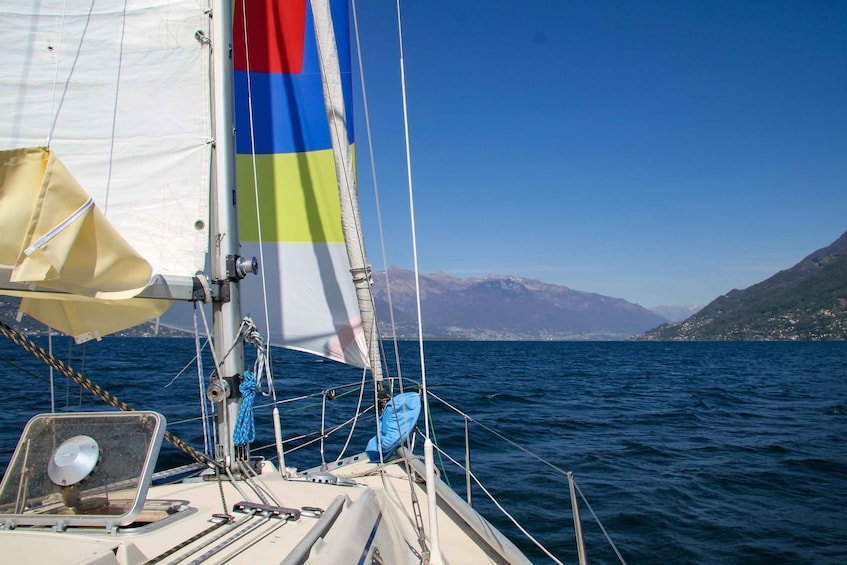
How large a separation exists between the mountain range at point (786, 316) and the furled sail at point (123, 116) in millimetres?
146758

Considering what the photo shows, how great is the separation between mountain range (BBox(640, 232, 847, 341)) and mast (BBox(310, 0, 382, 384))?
145 metres

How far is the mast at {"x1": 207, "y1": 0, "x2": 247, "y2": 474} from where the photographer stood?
3.93 m

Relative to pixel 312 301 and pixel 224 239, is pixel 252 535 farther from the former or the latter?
pixel 312 301

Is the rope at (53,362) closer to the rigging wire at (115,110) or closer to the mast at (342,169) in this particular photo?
the rigging wire at (115,110)

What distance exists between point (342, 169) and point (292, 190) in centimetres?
120

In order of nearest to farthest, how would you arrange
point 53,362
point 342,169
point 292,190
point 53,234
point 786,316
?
point 53,234 < point 53,362 < point 342,169 < point 292,190 < point 786,316

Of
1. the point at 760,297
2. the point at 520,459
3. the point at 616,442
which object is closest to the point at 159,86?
the point at 520,459

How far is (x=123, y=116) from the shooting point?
387 centimetres

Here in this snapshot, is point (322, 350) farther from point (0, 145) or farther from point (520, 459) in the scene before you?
point (520, 459)

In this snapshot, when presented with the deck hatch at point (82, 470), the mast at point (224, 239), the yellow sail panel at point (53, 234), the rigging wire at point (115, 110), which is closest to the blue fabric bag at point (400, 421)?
the mast at point (224, 239)

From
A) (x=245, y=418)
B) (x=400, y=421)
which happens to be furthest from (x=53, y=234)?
(x=400, y=421)

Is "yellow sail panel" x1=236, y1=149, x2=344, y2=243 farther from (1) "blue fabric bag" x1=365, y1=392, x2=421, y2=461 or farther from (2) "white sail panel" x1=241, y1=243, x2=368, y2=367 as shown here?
(1) "blue fabric bag" x1=365, y1=392, x2=421, y2=461

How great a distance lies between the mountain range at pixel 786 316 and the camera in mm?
133188

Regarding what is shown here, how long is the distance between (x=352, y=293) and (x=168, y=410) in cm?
827
